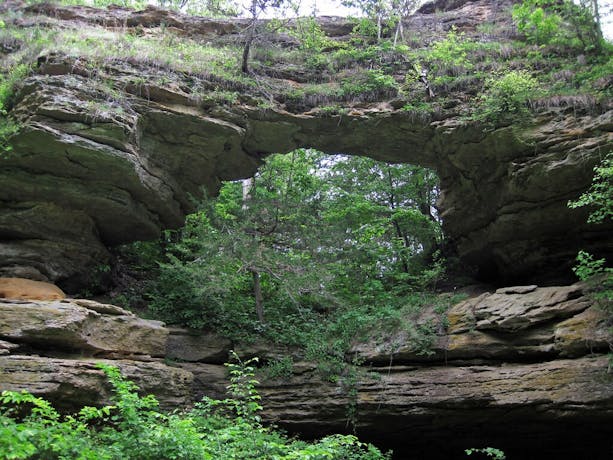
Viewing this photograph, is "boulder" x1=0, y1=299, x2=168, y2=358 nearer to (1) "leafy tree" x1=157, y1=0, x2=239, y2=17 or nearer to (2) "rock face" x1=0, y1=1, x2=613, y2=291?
(2) "rock face" x1=0, y1=1, x2=613, y2=291

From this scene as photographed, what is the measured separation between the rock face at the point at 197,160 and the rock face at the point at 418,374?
2025mm

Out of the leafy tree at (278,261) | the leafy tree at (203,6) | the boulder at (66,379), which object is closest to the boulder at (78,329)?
the boulder at (66,379)

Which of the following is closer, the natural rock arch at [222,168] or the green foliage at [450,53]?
the natural rock arch at [222,168]

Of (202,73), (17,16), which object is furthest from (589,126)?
(17,16)

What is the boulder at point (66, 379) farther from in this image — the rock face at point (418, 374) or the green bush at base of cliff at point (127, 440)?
the green bush at base of cliff at point (127, 440)

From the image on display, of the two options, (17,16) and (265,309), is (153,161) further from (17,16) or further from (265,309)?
(17,16)

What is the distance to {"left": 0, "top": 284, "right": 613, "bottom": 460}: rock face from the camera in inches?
307

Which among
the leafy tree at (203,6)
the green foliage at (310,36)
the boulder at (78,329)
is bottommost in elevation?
the boulder at (78,329)

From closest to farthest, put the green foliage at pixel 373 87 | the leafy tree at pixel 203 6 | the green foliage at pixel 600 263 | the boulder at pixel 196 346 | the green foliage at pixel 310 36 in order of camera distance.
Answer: the green foliage at pixel 600 263
the boulder at pixel 196 346
the green foliage at pixel 373 87
the green foliage at pixel 310 36
the leafy tree at pixel 203 6

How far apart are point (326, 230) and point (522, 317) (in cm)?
458

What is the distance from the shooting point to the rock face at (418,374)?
7.80 meters

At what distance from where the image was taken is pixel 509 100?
1044 centimetres

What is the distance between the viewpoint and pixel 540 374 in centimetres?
839

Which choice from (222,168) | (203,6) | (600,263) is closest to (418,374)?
(600,263)
